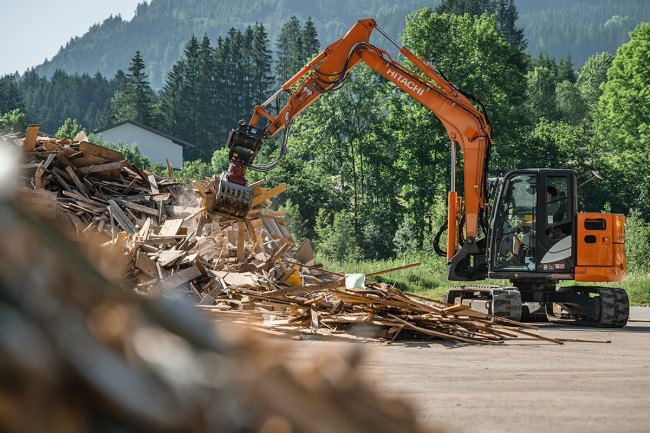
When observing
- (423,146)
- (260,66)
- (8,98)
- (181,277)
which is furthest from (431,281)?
(260,66)

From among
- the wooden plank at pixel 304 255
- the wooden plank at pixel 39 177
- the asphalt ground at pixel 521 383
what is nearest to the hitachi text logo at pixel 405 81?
the wooden plank at pixel 304 255

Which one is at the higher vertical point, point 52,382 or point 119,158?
point 119,158

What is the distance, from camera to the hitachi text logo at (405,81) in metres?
18.0

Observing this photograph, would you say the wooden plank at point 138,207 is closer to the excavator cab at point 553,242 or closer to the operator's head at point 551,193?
the excavator cab at point 553,242

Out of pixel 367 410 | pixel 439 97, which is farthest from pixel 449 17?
pixel 367 410

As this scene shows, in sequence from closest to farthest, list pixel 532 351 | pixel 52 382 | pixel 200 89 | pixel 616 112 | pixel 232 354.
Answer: pixel 52 382 → pixel 232 354 → pixel 532 351 → pixel 616 112 → pixel 200 89

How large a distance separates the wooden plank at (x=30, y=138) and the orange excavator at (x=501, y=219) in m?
4.42

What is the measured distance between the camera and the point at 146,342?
0.83m

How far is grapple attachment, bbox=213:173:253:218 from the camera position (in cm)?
1476

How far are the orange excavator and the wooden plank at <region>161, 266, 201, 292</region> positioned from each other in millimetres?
1184

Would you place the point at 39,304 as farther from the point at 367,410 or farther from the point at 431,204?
the point at 431,204

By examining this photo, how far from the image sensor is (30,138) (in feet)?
58.3

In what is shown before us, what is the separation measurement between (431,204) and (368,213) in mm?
4129

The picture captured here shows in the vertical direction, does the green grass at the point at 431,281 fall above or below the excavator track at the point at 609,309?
above
